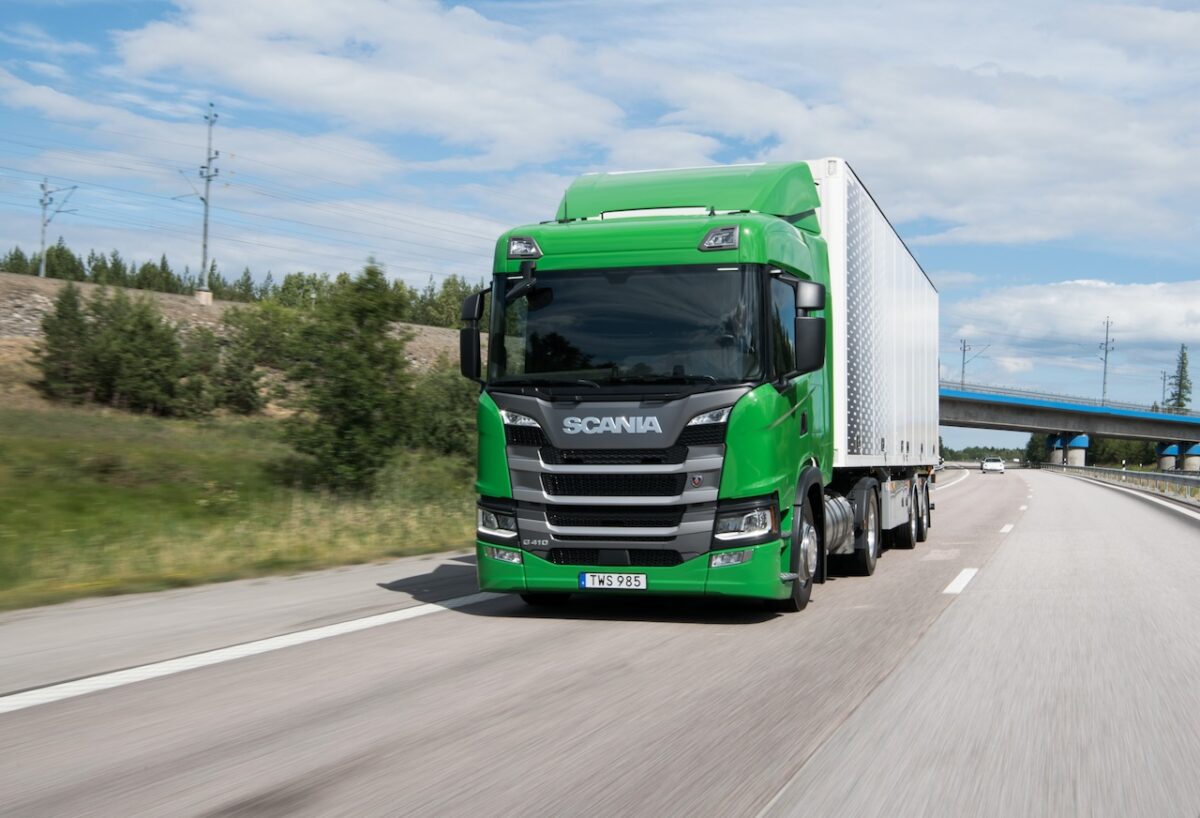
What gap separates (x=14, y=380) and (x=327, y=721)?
162 feet

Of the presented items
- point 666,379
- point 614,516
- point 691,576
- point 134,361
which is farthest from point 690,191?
point 134,361

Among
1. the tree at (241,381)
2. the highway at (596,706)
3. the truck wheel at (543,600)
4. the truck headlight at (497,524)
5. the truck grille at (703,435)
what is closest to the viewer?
the highway at (596,706)

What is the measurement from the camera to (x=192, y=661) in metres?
6.83

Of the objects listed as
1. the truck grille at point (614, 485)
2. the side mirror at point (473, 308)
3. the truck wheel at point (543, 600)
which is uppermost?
the side mirror at point (473, 308)

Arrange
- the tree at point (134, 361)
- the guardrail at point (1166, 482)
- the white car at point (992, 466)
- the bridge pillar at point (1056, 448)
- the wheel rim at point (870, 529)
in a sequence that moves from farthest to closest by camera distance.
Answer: the bridge pillar at point (1056, 448), the white car at point (992, 466), the tree at point (134, 361), the guardrail at point (1166, 482), the wheel rim at point (870, 529)

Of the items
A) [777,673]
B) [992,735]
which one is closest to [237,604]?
[777,673]

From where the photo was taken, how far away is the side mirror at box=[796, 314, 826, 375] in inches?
336

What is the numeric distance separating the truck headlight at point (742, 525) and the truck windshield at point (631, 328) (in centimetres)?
97

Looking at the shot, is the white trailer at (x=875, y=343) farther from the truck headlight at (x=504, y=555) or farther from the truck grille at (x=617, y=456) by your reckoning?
the truck headlight at (x=504, y=555)

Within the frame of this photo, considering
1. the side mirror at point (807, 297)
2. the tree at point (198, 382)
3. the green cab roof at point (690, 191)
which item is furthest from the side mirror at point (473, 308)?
the tree at point (198, 382)

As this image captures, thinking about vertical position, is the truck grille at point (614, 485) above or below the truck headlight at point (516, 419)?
below

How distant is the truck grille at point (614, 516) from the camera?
27.5 ft

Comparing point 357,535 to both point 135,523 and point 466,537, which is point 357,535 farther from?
point 135,523

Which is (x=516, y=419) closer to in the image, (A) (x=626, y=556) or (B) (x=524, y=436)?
(B) (x=524, y=436)
